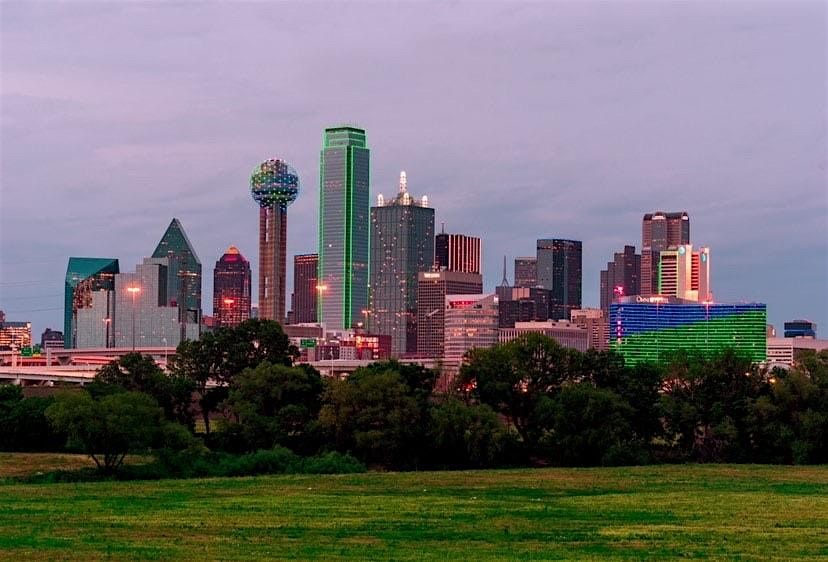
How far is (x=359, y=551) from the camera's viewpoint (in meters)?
41.8

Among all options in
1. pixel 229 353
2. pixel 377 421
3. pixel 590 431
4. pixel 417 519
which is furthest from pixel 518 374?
pixel 417 519

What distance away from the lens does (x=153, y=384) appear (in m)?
119

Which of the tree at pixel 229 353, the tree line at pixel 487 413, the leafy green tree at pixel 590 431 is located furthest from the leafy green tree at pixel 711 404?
the tree at pixel 229 353

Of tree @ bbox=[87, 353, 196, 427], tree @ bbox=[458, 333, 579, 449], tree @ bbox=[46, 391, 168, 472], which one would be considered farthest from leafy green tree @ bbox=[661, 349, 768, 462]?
tree @ bbox=[46, 391, 168, 472]

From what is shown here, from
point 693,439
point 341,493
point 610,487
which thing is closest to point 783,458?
point 693,439

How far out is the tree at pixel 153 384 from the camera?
11875 cm

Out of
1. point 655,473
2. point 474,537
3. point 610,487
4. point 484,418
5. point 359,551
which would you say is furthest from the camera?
point 484,418

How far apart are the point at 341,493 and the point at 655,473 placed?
26.0m

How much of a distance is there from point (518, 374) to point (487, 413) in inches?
601

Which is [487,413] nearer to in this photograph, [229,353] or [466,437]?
[466,437]

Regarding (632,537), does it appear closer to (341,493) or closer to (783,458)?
(341,493)

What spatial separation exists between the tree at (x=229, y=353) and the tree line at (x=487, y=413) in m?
11.0

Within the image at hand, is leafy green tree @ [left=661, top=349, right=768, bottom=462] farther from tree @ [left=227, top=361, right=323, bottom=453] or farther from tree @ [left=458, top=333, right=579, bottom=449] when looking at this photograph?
tree @ [left=227, top=361, right=323, bottom=453]

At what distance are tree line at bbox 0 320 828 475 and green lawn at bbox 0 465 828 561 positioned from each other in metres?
21.6
